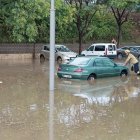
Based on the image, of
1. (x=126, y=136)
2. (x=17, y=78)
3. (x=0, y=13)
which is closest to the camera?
(x=126, y=136)

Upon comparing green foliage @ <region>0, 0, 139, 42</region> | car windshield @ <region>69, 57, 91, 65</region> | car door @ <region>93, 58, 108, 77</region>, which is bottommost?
car door @ <region>93, 58, 108, 77</region>

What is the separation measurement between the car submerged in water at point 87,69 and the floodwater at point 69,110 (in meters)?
0.47

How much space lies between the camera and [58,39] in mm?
43719

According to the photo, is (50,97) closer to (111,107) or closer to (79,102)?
(79,102)

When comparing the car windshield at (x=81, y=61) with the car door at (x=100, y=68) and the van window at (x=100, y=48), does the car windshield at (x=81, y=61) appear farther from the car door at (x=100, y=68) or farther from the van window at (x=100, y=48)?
the van window at (x=100, y=48)

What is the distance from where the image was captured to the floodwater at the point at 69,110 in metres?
10.1

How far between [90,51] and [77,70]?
1733cm

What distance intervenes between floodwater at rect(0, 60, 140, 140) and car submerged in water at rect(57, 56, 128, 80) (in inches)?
18.5

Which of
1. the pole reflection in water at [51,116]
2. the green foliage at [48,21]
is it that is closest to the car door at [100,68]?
the pole reflection in water at [51,116]

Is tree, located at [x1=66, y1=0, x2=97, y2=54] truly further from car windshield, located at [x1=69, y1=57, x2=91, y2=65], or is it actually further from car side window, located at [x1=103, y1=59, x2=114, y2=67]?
car windshield, located at [x1=69, y1=57, x2=91, y2=65]

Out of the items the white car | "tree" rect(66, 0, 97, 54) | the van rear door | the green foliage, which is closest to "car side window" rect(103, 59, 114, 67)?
the green foliage

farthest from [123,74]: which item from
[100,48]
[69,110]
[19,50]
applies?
[19,50]

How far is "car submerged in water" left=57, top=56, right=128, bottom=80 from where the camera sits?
20.7 meters

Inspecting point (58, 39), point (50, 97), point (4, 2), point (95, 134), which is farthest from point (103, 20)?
point (95, 134)
